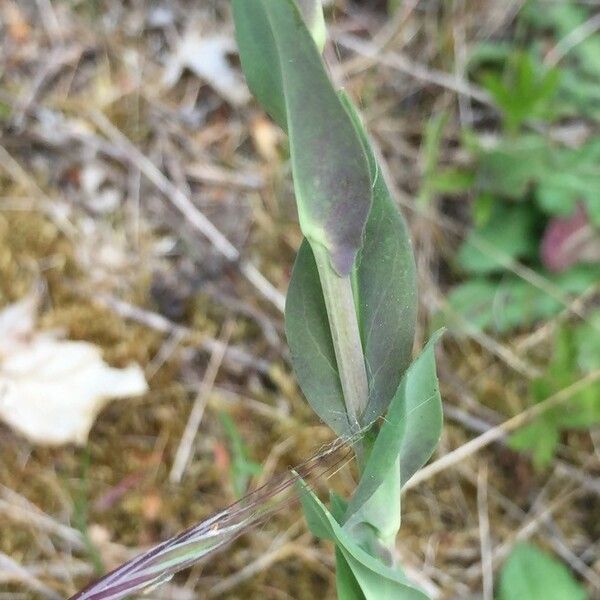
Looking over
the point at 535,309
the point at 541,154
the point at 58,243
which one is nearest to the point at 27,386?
the point at 58,243

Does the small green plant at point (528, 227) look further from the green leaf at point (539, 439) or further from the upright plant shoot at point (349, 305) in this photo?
the upright plant shoot at point (349, 305)

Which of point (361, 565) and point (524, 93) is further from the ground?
point (361, 565)

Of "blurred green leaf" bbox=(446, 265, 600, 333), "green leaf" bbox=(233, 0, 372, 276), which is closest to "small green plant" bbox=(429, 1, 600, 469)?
"blurred green leaf" bbox=(446, 265, 600, 333)

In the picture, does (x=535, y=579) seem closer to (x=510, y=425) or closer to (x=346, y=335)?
(x=510, y=425)

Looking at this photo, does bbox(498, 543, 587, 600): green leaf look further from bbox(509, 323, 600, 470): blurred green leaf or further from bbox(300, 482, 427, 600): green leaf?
bbox(300, 482, 427, 600): green leaf

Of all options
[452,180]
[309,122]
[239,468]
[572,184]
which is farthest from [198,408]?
[309,122]

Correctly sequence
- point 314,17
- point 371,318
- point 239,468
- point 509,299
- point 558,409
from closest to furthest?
point 314,17 → point 371,318 → point 239,468 → point 558,409 → point 509,299

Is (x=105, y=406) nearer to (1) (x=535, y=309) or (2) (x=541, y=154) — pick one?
(1) (x=535, y=309)
